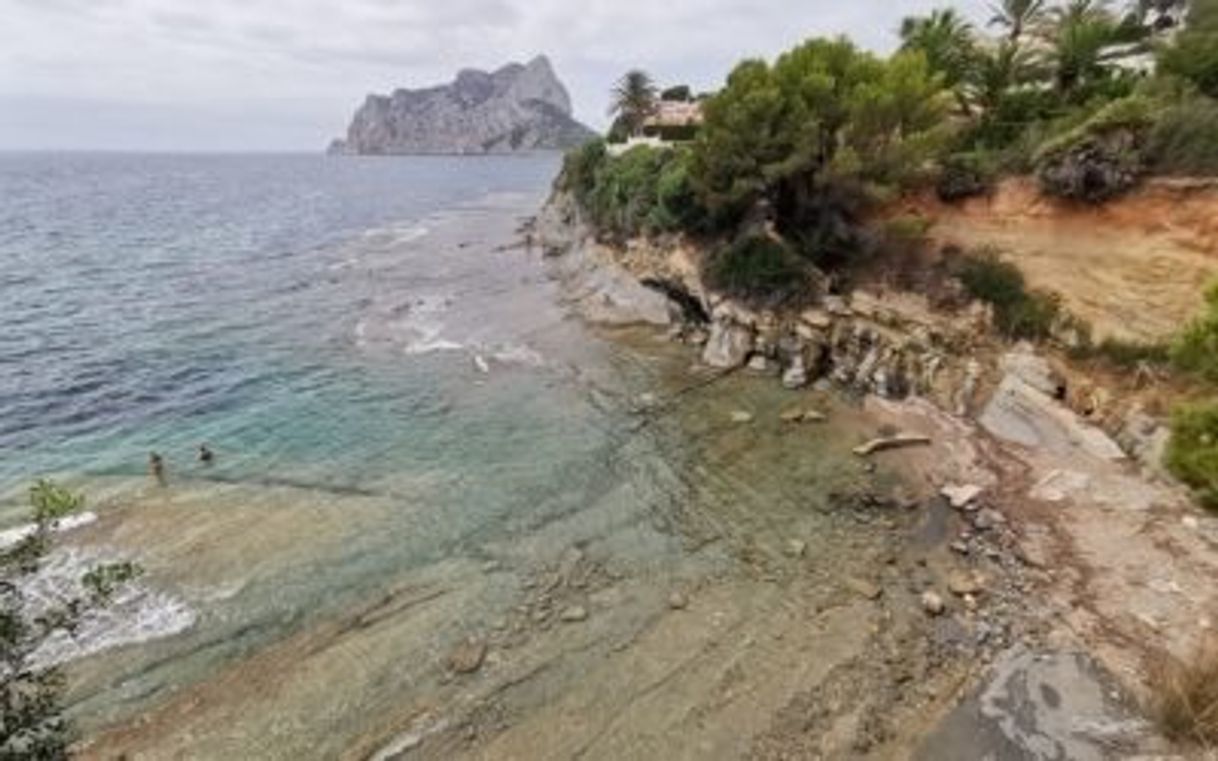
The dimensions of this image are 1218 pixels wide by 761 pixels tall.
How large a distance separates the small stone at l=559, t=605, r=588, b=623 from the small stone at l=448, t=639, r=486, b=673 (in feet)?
6.00

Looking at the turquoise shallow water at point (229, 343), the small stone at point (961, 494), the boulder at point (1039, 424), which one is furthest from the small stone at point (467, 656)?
the boulder at point (1039, 424)

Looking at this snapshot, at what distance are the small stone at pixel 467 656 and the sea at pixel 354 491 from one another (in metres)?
0.17

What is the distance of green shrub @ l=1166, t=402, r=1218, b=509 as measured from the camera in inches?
702

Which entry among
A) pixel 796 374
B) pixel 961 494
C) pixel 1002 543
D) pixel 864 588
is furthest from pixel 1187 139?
pixel 864 588

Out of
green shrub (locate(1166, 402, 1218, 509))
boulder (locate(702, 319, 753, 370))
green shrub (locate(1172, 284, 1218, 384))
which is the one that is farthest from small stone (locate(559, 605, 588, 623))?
boulder (locate(702, 319, 753, 370))

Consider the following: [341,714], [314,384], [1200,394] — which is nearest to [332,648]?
[341,714]

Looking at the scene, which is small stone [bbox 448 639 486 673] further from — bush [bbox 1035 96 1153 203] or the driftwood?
bush [bbox 1035 96 1153 203]

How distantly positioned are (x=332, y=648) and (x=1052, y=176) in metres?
26.7

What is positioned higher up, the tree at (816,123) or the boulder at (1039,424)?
the tree at (816,123)

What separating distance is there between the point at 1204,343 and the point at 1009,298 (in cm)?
1023

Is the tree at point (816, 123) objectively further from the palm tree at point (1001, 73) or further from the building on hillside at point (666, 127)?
the building on hillside at point (666, 127)

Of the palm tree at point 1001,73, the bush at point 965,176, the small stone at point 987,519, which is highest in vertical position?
the palm tree at point 1001,73

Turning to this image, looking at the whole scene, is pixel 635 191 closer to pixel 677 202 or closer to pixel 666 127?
pixel 677 202

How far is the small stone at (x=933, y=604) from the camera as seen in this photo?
16562mm
